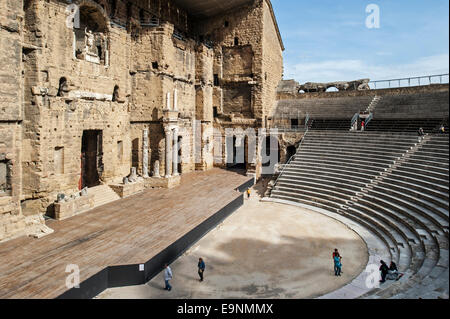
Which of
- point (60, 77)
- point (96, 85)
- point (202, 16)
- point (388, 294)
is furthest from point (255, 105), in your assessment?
point (388, 294)

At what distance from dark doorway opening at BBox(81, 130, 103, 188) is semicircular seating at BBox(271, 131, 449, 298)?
35.5 ft

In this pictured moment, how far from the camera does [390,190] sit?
635 inches

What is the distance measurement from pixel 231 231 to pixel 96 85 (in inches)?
424

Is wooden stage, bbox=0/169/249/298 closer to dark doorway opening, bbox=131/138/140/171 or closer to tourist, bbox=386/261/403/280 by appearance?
dark doorway opening, bbox=131/138/140/171

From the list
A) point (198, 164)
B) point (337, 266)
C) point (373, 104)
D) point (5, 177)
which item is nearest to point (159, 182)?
point (198, 164)

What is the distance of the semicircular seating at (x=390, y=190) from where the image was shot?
956 centimetres

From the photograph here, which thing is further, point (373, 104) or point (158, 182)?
point (373, 104)

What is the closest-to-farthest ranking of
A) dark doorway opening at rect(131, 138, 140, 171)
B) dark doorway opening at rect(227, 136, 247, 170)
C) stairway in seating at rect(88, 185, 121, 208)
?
stairway in seating at rect(88, 185, 121, 208)
dark doorway opening at rect(131, 138, 140, 171)
dark doorway opening at rect(227, 136, 247, 170)

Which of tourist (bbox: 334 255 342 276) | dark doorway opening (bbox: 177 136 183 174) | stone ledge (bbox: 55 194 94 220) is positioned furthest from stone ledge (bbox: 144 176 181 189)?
tourist (bbox: 334 255 342 276)

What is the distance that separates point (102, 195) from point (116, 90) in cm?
655

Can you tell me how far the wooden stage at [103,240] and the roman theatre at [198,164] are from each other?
0.26ft

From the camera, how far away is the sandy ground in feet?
34.2

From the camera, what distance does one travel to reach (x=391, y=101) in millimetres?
24281

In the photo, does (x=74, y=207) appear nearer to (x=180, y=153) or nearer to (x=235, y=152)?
(x=180, y=153)
